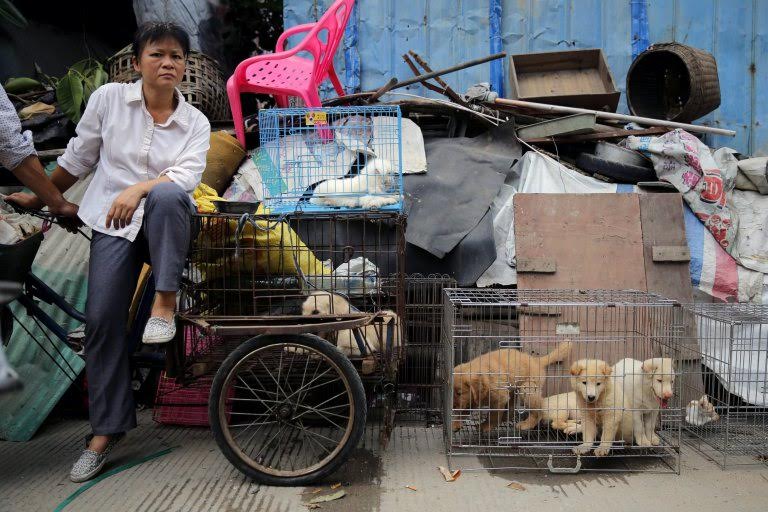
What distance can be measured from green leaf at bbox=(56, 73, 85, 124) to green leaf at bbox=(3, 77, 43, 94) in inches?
32.9

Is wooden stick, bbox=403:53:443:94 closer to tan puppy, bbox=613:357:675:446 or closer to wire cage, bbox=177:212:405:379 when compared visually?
wire cage, bbox=177:212:405:379

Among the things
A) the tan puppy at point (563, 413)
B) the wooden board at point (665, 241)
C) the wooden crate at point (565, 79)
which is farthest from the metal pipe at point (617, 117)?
the tan puppy at point (563, 413)

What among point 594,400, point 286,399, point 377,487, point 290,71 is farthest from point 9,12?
point 594,400

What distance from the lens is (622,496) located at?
2.81 meters

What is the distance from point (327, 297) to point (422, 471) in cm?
100

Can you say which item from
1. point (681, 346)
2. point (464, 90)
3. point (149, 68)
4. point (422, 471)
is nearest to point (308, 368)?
point (422, 471)

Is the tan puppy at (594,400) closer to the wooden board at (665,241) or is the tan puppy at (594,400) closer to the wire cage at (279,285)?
the wire cage at (279,285)

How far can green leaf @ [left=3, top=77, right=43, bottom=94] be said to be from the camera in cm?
518

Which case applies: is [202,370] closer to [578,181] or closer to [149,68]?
[149,68]

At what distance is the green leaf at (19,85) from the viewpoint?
5.18 metres

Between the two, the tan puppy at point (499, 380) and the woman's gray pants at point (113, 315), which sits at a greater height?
the woman's gray pants at point (113, 315)

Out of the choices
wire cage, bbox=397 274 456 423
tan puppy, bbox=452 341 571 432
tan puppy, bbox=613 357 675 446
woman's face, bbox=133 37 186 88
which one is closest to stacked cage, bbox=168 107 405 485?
wire cage, bbox=397 274 456 423

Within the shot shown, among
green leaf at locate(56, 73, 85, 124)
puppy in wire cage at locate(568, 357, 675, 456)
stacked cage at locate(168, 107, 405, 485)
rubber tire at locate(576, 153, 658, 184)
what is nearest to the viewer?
stacked cage at locate(168, 107, 405, 485)

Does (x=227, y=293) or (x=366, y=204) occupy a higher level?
(x=366, y=204)
